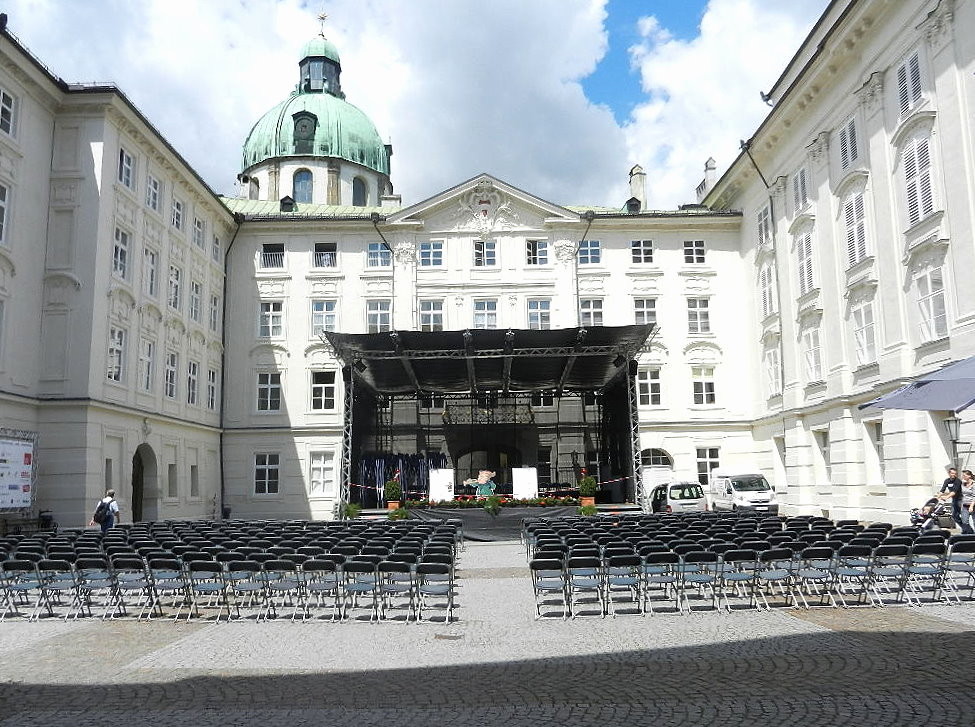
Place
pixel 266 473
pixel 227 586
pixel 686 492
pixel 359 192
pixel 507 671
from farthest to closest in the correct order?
pixel 359 192
pixel 266 473
pixel 686 492
pixel 227 586
pixel 507 671

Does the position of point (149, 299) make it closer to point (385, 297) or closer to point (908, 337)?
point (385, 297)

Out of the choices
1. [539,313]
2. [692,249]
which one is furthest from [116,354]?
[692,249]

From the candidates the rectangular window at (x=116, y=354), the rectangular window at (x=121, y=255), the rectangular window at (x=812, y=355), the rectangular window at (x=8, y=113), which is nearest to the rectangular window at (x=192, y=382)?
the rectangular window at (x=116, y=354)

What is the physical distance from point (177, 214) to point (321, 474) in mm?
11754

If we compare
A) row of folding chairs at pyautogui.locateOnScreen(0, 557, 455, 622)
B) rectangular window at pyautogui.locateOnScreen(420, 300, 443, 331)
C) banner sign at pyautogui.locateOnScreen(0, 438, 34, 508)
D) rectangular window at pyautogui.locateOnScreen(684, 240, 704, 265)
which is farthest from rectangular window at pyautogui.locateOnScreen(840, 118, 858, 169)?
banner sign at pyautogui.locateOnScreen(0, 438, 34, 508)

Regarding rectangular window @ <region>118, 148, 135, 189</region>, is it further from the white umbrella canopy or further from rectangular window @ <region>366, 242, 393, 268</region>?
the white umbrella canopy

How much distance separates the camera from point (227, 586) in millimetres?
11211

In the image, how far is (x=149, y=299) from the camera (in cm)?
2758

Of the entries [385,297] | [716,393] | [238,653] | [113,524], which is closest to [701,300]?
[716,393]

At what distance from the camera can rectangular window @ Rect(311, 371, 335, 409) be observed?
34.8 m

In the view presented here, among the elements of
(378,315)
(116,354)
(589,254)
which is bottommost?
(116,354)

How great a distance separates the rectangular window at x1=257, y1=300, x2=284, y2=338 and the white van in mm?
19000

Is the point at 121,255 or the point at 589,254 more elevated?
the point at 589,254

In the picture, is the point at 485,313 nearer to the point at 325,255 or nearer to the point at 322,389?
the point at 325,255
